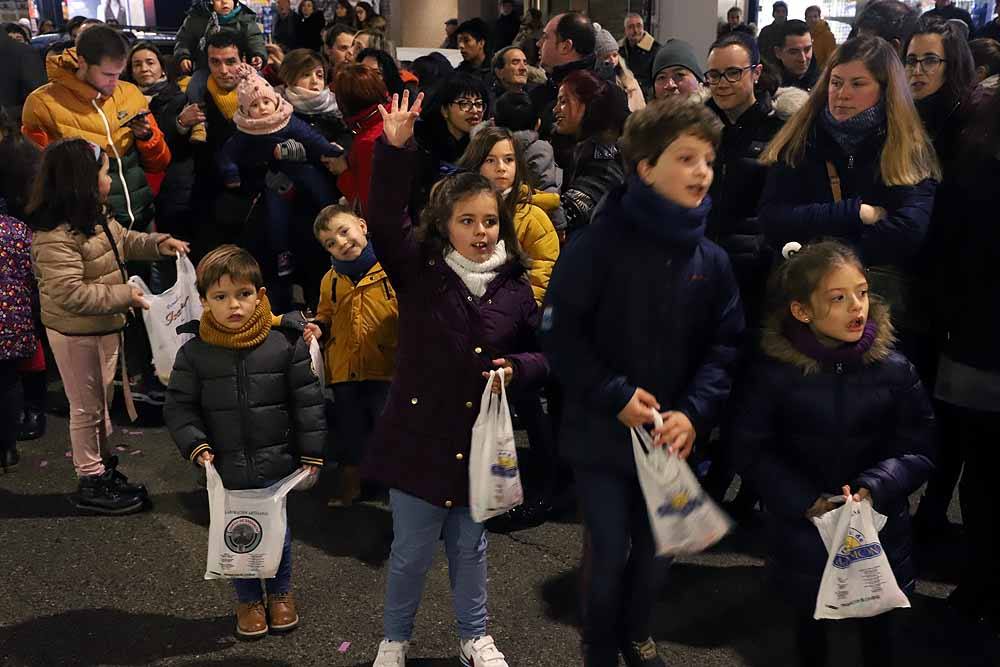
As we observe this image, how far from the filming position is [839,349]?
3074 millimetres

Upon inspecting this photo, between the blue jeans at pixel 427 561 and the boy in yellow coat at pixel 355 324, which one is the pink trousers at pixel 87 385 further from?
the blue jeans at pixel 427 561

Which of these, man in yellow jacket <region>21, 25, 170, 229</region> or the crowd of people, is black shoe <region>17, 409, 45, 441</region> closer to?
the crowd of people

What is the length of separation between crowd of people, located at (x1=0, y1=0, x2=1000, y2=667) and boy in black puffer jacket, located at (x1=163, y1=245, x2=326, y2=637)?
0.01 metres

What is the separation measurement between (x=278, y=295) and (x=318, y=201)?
2.00ft

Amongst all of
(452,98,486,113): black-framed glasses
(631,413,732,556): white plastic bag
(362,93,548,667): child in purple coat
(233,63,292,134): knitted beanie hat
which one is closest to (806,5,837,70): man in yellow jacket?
(452,98,486,113): black-framed glasses

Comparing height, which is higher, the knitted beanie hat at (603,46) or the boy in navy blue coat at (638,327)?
the knitted beanie hat at (603,46)

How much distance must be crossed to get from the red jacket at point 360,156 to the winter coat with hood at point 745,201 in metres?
1.84

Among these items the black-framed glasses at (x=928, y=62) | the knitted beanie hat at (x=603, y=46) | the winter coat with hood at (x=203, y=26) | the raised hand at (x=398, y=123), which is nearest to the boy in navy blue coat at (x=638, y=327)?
the raised hand at (x=398, y=123)

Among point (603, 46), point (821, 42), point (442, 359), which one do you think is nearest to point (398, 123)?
point (442, 359)

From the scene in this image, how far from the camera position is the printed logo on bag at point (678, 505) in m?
2.90

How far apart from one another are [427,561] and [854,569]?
1284mm

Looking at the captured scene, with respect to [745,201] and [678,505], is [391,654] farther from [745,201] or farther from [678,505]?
[745,201]

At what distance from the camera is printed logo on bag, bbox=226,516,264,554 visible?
11.8 ft

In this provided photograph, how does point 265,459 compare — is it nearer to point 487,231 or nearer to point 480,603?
point 480,603
